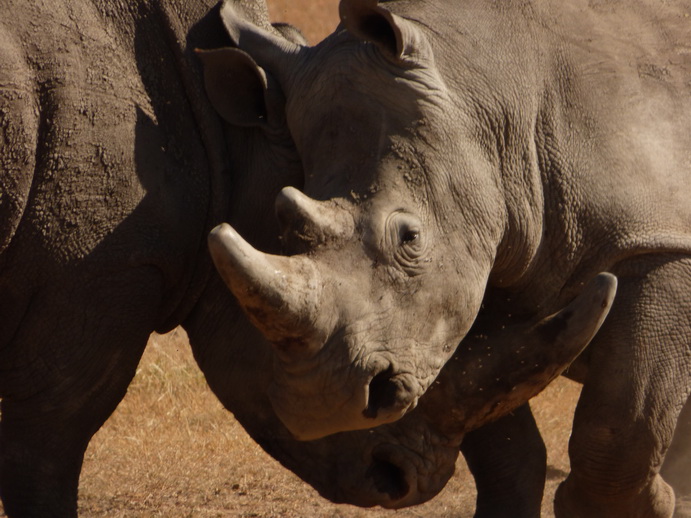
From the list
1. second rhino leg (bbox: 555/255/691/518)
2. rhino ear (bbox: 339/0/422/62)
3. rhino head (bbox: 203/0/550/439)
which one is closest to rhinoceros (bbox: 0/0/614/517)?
second rhino leg (bbox: 555/255/691/518)

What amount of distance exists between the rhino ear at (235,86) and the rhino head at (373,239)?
0.89ft

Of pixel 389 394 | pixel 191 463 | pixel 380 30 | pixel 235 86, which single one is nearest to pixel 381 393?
pixel 389 394

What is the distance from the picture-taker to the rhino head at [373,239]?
3.82 metres

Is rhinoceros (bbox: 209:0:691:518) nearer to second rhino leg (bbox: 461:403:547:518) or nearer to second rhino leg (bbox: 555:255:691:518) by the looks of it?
second rhino leg (bbox: 555:255:691:518)

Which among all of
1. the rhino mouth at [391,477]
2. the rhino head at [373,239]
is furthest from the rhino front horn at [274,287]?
the rhino mouth at [391,477]

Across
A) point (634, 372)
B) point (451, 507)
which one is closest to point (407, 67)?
point (634, 372)

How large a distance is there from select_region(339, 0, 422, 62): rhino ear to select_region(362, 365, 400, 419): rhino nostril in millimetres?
911

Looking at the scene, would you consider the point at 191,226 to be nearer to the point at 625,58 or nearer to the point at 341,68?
the point at 341,68

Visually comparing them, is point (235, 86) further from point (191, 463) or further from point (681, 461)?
point (681, 461)

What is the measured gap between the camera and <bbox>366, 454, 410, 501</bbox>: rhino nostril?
4539mm

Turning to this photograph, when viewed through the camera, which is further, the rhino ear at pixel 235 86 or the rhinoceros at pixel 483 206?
the rhino ear at pixel 235 86

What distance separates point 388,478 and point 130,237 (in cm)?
113

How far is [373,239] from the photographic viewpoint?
12.9ft

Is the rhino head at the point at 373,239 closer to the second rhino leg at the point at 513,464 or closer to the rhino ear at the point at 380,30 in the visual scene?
the rhino ear at the point at 380,30
